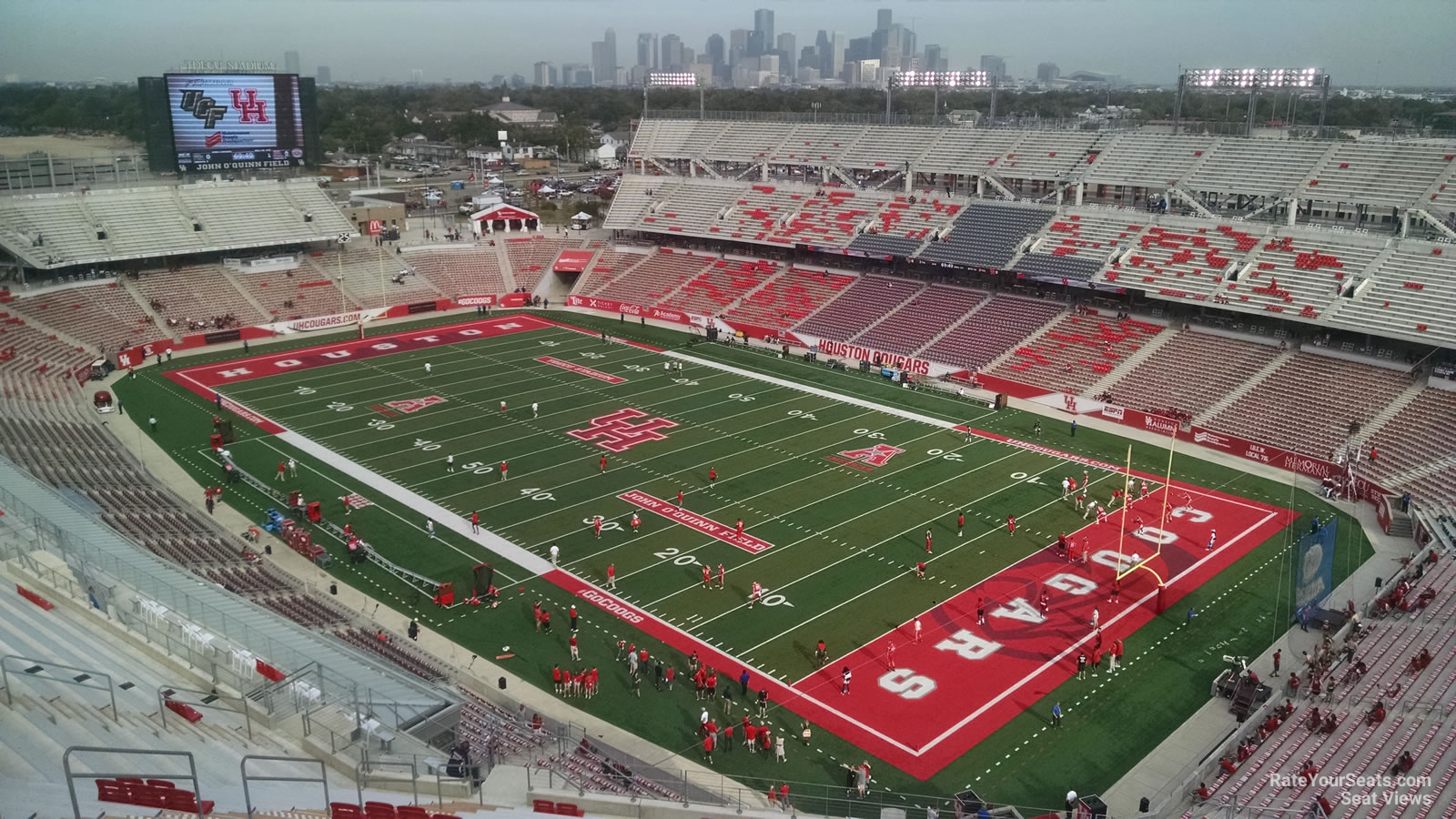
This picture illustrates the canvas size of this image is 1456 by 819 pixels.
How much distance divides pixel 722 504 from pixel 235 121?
1480 inches

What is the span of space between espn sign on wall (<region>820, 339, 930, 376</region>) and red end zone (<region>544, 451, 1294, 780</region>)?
15.8 metres

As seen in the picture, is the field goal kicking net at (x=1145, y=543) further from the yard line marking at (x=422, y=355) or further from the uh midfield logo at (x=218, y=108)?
the uh midfield logo at (x=218, y=108)

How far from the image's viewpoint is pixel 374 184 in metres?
89.5

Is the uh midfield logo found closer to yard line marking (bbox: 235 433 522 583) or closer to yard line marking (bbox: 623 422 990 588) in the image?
yard line marking (bbox: 235 433 522 583)

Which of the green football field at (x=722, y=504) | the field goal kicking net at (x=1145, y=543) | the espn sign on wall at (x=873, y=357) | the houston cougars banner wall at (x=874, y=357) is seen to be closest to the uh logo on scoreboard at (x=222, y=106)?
the green football field at (x=722, y=504)

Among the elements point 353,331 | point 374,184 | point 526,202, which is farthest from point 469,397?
point 374,184

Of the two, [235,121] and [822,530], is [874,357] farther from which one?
[235,121]

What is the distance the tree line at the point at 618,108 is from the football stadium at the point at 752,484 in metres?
5.28

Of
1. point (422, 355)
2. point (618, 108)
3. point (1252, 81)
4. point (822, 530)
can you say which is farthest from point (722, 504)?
point (618, 108)

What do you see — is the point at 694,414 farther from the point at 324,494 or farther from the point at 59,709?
the point at 59,709

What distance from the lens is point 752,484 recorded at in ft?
102

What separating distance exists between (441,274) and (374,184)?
36.4m

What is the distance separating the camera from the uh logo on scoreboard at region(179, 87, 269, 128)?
51.1 m

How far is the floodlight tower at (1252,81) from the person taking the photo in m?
48.5
